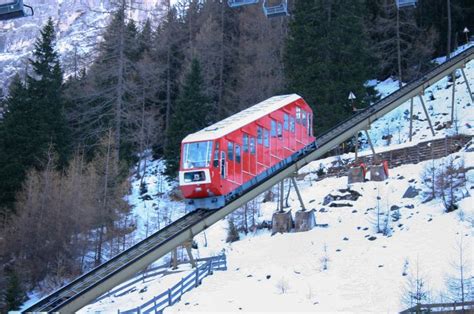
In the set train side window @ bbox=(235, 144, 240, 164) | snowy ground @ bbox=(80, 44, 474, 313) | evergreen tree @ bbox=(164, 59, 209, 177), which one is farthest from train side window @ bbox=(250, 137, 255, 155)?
evergreen tree @ bbox=(164, 59, 209, 177)

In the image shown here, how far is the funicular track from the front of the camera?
1891cm

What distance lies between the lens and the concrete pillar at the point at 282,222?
1232 inches

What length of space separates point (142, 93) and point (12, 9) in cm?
4326

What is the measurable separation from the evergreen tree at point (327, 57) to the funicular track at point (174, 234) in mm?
8507

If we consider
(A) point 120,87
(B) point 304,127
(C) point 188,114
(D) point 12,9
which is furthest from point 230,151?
(C) point 188,114

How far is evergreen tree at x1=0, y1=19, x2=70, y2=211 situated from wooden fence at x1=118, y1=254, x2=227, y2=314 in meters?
20.4

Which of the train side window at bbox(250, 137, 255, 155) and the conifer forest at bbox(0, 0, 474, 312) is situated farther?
the conifer forest at bbox(0, 0, 474, 312)

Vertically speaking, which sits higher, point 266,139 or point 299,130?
point 299,130

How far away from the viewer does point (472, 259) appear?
73.1 feet

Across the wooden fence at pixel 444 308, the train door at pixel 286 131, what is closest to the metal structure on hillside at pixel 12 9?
the wooden fence at pixel 444 308

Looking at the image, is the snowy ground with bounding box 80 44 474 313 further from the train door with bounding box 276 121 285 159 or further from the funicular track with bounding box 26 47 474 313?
the train door with bounding box 276 121 285 159

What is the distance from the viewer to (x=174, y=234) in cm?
2242

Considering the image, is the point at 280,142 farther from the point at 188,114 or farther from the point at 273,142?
the point at 188,114

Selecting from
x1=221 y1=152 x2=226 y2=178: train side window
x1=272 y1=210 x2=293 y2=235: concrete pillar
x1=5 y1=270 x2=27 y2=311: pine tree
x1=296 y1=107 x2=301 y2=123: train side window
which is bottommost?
x1=5 y1=270 x2=27 y2=311: pine tree
